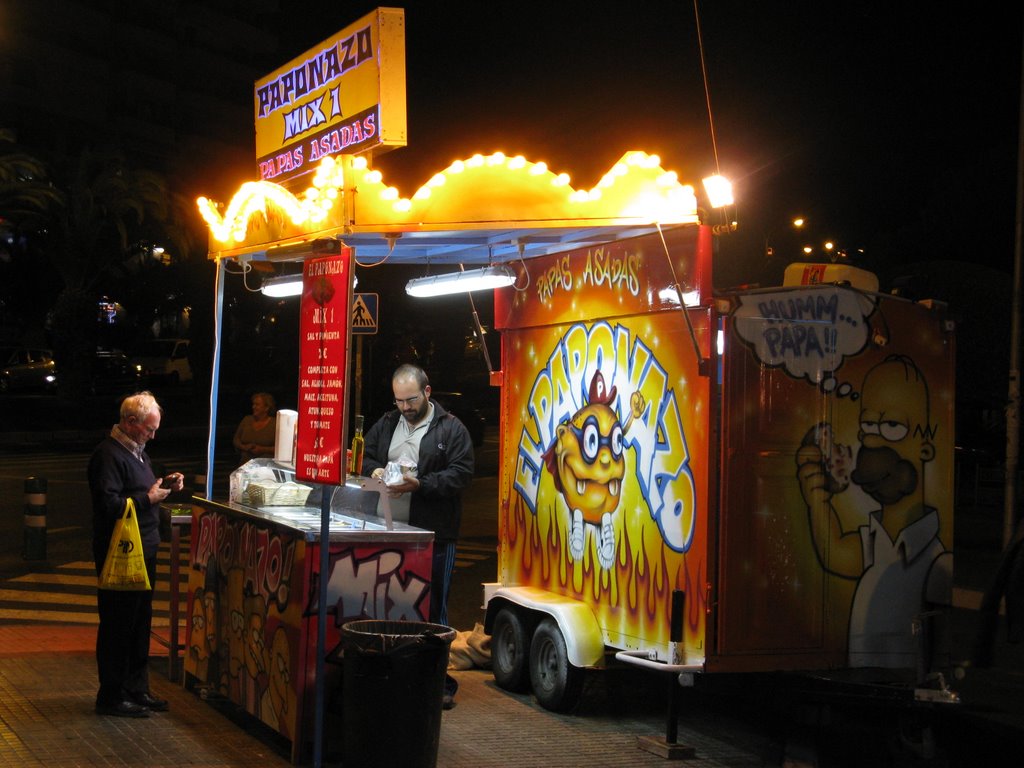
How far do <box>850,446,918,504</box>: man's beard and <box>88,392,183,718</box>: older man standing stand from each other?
4.00 metres

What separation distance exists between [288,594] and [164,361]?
40854 mm

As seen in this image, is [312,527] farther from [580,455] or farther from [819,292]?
[819,292]

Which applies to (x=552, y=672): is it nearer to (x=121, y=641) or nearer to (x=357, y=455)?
(x=357, y=455)

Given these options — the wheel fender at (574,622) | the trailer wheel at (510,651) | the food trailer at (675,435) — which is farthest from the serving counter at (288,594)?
the trailer wheel at (510,651)

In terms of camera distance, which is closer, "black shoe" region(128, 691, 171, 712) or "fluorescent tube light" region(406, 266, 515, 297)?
"black shoe" region(128, 691, 171, 712)

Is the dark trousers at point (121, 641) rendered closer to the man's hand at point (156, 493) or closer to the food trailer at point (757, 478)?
the man's hand at point (156, 493)

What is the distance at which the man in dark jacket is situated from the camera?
299 inches

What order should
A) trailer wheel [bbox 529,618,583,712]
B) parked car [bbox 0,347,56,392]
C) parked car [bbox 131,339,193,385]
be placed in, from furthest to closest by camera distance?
parked car [bbox 131,339,193,385], parked car [bbox 0,347,56,392], trailer wheel [bbox 529,618,583,712]

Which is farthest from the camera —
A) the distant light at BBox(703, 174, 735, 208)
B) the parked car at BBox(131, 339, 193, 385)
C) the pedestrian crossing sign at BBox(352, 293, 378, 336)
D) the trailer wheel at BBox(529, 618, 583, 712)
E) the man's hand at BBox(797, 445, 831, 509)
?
the parked car at BBox(131, 339, 193, 385)

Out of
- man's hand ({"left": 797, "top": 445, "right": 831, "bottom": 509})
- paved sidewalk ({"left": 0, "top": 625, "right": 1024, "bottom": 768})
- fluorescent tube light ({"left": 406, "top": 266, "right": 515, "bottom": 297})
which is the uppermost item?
fluorescent tube light ({"left": 406, "top": 266, "right": 515, "bottom": 297})

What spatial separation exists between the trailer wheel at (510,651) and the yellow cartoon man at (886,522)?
84.6 inches

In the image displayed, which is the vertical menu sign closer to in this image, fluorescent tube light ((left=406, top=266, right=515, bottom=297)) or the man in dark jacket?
the man in dark jacket

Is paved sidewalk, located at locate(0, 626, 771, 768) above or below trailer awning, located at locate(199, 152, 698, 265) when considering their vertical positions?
below

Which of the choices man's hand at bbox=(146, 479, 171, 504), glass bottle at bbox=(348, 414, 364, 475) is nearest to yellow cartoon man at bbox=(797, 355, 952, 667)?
glass bottle at bbox=(348, 414, 364, 475)
